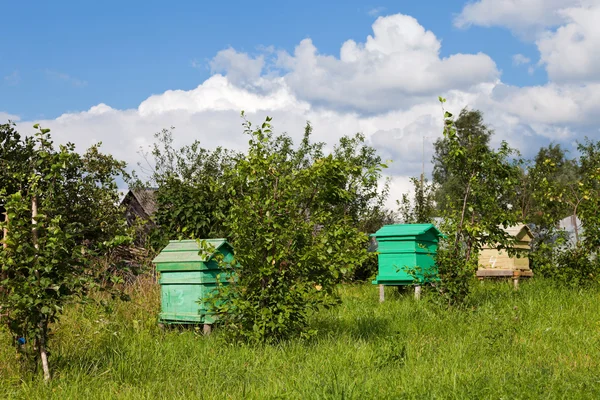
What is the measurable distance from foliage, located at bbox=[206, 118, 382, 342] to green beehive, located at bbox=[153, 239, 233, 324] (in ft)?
1.97

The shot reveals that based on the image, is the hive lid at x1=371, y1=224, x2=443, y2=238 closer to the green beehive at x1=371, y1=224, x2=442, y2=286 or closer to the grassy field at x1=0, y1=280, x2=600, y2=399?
the green beehive at x1=371, y1=224, x2=442, y2=286

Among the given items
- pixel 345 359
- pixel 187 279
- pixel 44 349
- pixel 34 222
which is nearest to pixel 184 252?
pixel 187 279

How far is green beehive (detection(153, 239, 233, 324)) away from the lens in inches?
324

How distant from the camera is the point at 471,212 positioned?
10.1 metres

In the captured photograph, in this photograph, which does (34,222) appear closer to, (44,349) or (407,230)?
(44,349)

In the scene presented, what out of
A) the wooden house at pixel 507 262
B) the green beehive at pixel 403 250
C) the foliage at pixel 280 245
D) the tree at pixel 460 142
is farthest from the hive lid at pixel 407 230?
the tree at pixel 460 142

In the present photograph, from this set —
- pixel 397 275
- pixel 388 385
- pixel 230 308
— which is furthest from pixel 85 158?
pixel 388 385

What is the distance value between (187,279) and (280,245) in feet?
5.53

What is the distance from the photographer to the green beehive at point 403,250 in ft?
37.9

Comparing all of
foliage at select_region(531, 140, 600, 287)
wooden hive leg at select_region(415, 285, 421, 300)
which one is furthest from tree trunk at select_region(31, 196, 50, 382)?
foliage at select_region(531, 140, 600, 287)

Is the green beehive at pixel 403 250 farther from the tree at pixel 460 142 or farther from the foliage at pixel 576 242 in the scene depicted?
the tree at pixel 460 142

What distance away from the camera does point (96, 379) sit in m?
6.04

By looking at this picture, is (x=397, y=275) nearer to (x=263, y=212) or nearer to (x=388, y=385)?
(x=263, y=212)

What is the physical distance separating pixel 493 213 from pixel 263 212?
4100 millimetres
